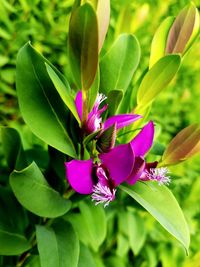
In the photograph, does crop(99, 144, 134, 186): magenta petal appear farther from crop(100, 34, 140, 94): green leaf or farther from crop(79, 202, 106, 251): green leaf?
crop(79, 202, 106, 251): green leaf

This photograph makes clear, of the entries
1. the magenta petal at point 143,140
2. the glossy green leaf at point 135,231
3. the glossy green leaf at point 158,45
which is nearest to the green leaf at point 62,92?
the magenta petal at point 143,140

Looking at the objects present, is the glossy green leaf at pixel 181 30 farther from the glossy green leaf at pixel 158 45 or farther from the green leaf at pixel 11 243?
the green leaf at pixel 11 243

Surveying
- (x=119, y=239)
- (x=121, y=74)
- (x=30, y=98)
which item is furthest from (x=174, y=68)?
(x=119, y=239)

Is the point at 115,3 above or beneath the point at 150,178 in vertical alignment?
above

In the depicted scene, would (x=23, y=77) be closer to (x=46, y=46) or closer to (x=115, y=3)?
(x=46, y=46)

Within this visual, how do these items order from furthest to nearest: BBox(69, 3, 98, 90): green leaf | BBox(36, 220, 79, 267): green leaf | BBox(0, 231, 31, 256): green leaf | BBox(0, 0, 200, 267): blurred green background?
BBox(0, 0, 200, 267): blurred green background
BBox(0, 231, 31, 256): green leaf
BBox(36, 220, 79, 267): green leaf
BBox(69, 3, 98, 90): green leaf

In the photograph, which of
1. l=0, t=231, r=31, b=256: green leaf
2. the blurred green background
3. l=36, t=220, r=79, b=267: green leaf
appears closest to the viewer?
l=36, t=220, r=79, b=267: green leaf

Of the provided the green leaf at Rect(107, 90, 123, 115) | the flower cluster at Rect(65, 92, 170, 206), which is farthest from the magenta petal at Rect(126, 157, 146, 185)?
the green leaf at Rect(107, 90, 123, 115)
